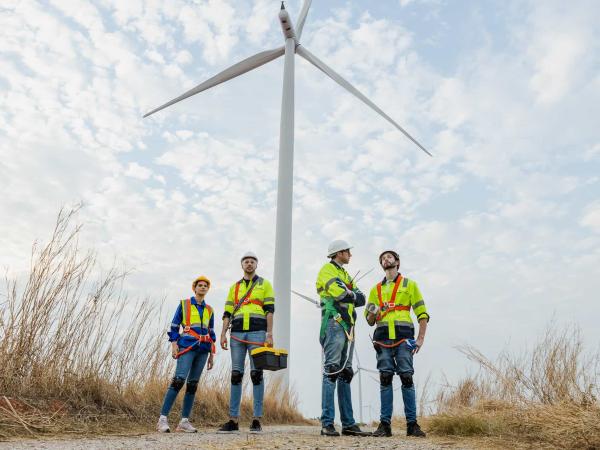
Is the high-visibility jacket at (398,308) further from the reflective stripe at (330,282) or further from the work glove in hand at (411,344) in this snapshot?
the reflective stripe at (330,282)

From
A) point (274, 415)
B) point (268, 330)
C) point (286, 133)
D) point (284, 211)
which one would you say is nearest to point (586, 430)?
point (268, 330)

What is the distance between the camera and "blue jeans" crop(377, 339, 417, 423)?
6445mm

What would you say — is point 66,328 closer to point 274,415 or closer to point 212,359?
point 212,359

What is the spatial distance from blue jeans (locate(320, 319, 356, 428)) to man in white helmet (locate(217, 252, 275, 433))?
0.76m

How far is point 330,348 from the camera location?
252 inches

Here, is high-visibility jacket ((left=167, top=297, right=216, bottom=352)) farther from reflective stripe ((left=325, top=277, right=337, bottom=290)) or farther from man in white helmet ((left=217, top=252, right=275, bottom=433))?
→ reflective stripe ((left=325, top=277, right=337, bottom=290))

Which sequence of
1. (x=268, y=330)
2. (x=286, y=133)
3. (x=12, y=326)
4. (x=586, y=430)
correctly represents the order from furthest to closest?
(x=286, y=133)
(x=268, y=330)
(x=12, y=326)
(x=586, y=430)

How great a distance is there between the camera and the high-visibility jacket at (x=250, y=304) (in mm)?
6898

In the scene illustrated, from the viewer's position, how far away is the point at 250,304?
696cm

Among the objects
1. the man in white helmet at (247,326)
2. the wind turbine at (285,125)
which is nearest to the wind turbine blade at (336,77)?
the wind turbine at (285,125)

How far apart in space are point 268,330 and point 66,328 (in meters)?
2.23

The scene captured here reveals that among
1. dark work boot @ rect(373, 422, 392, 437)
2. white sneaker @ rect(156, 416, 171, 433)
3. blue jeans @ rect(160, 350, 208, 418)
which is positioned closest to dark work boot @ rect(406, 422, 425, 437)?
dark work boot @ rect(373, 422, 392, 437)

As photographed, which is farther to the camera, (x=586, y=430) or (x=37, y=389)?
(x=37, y=389)

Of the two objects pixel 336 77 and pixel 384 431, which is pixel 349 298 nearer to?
pixel 384 431
